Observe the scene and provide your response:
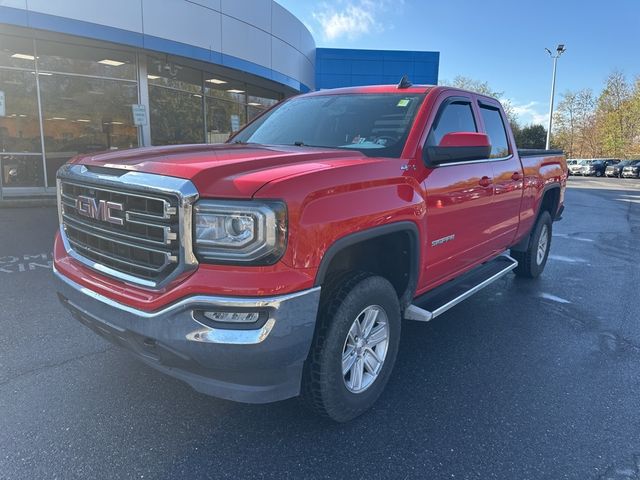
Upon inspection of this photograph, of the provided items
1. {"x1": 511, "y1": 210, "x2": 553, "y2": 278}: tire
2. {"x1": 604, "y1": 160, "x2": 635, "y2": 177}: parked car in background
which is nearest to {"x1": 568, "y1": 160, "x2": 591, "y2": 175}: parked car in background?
{"x1": 604, "y1": 160, "x2": 635, "y2": 177}: parked car in background

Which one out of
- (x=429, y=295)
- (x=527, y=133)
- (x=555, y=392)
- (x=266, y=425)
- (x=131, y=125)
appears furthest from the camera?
(x=527, y=133)

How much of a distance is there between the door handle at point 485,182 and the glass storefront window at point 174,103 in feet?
43.7

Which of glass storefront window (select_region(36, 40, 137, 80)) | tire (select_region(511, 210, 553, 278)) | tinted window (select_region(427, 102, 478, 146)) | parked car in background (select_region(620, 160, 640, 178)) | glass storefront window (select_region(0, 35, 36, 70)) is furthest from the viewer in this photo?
parked car in background (select_region(620, 160, 640, 178))

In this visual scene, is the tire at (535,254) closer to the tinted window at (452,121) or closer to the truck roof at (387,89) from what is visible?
the tinted window at (452,121)

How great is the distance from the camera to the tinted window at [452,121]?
3.49 metres

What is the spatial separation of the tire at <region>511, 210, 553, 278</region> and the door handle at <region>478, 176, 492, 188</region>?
207cm

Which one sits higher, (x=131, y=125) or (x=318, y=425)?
(x=131, y=125)

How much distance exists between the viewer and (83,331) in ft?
13.2

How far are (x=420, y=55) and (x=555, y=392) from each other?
2809cm

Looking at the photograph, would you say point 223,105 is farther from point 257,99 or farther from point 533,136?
point 533,136

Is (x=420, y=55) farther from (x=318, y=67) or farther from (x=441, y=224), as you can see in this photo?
(x=441, y=224)

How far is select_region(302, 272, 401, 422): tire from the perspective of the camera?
2553 millimetres

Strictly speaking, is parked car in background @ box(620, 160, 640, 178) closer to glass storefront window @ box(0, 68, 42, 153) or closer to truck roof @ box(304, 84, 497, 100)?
glass storefront window @ box(0, 68, 42, 153)

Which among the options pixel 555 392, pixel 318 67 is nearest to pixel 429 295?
pixel 555 392
